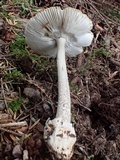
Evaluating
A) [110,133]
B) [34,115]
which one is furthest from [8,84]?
[110,133]

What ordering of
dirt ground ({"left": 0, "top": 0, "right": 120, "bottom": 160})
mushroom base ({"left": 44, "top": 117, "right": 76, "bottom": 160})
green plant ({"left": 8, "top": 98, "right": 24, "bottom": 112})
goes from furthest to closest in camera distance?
green plant ({"left": 8, "top": 98, "right": 24, "bottom": 112}), dirt ground ({"left": 0, "top": 0, "right": 120, "bottom": 160}), mushroom base ({"left": 44, "top": 117, "right": 76, "bottom": 160})

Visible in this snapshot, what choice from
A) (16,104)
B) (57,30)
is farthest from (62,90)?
(57,30)

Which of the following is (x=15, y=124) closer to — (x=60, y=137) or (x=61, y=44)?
(x=60, y=137)

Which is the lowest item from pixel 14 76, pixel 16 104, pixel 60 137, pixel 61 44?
pixel 60 137

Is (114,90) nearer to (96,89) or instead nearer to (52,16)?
(96,89)

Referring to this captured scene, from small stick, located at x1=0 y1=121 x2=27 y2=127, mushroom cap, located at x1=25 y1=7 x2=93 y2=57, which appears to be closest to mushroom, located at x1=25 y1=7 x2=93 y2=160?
mushroom cap, located at x1=25 y1=7 x2=93 y2=57

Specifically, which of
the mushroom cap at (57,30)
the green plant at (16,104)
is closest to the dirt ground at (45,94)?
the green plant at (16,104)

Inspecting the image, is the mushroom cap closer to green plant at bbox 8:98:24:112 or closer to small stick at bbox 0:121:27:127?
green plant at bbox 8:98:24:112
